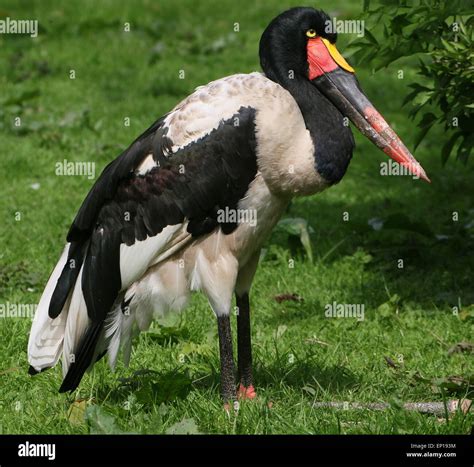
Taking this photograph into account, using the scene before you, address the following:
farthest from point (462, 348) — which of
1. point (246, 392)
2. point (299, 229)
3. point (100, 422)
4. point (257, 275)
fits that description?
point (100, 422)

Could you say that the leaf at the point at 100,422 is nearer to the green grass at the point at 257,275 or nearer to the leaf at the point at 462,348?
the green grass at the point at 257,275

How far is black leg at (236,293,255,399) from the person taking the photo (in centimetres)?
528

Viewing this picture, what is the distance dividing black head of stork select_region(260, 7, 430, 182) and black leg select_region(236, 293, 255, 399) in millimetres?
857

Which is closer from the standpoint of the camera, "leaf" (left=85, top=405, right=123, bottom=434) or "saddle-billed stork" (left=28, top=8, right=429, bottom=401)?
"leaf" (left=85, top=405, right=123, bottom=434)

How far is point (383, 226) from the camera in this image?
748 cm

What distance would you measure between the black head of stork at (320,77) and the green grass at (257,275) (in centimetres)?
115

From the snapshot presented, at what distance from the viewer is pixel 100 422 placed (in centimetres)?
438

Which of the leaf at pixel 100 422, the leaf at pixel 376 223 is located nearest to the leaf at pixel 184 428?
the leaf at pixel 100 422

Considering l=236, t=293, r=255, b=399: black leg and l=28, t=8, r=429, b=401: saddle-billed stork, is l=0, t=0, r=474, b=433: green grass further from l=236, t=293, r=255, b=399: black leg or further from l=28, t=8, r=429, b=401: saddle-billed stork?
l=28, t=8, r=429, b=401: saddle-billed stork

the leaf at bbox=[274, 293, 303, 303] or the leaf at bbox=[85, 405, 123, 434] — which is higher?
the leaf at bbox=[274, 293, 303, 303]

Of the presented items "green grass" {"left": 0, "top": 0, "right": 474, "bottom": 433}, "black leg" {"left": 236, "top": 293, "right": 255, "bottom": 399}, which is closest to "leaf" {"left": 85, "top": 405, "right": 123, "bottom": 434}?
"green grass" {"left": 0, "top": 0, "right": 474, "bottom": 433}
